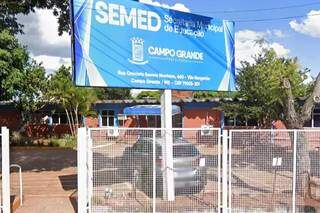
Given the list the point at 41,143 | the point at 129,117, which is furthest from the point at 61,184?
the point at 129,117

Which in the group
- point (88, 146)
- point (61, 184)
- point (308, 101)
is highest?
point (308, 101)

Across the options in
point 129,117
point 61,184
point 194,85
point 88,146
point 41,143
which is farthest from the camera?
point 129,117

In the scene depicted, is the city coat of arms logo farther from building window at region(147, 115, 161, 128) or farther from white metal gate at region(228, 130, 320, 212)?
building window at region(147, 115, 161, 128)

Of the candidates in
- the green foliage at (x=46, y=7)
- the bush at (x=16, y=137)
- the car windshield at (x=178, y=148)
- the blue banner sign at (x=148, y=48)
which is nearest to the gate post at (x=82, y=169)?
the car windshield at (x=178, y=148)

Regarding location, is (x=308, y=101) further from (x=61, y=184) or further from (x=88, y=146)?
(x=61, y=184)

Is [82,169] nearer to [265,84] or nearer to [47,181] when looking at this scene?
[47,181]

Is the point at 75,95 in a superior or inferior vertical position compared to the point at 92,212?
superior

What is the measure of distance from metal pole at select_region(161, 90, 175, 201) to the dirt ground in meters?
2.16

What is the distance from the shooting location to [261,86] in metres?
25.7

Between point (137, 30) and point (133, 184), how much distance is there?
11.8 ft

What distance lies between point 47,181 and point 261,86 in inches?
544

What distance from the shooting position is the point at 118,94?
59.0 m

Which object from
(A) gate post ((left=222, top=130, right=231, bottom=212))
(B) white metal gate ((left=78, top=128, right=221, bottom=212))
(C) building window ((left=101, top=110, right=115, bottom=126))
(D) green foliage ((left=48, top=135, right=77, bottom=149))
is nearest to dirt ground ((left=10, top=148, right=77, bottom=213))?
(B) white metal gate ((left=78, top=128, right=221, bottom=212))

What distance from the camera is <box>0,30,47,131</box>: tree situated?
29480 mm
